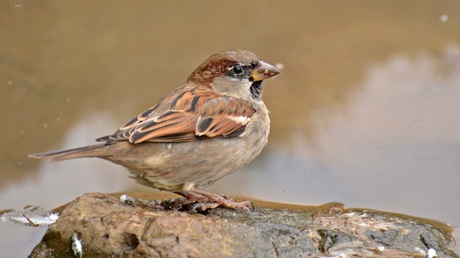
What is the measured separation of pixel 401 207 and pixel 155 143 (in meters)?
2.32

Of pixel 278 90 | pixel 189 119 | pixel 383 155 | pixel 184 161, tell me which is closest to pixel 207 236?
pixel 184 161

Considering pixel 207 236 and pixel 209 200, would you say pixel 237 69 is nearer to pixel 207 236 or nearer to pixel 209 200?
pixel 209 200

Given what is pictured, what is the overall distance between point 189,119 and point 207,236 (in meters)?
1.18

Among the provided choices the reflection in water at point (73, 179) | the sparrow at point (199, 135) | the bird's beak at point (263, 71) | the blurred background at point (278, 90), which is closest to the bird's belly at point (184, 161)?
the sparrow at point (199, 135)

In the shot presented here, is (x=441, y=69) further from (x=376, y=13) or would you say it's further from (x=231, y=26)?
(x=231, y=26)

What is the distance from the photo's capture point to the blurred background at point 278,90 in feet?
21.6

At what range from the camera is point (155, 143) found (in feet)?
16.4

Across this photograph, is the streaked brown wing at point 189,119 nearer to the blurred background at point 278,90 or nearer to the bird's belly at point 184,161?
the bird's belly at point 184,161

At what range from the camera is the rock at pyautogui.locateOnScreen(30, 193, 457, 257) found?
4.14 metres

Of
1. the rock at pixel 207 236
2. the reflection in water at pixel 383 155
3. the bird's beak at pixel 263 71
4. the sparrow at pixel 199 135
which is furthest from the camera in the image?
the reflection in water at pixel 383 155

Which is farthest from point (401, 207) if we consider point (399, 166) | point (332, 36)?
point (332, 36)

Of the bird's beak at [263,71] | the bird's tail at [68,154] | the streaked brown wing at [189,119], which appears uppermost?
the bird's beak at [263,71]

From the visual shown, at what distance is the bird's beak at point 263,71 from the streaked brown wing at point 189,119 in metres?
0.21

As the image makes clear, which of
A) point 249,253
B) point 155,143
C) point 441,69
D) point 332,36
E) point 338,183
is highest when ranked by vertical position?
point 332,36
